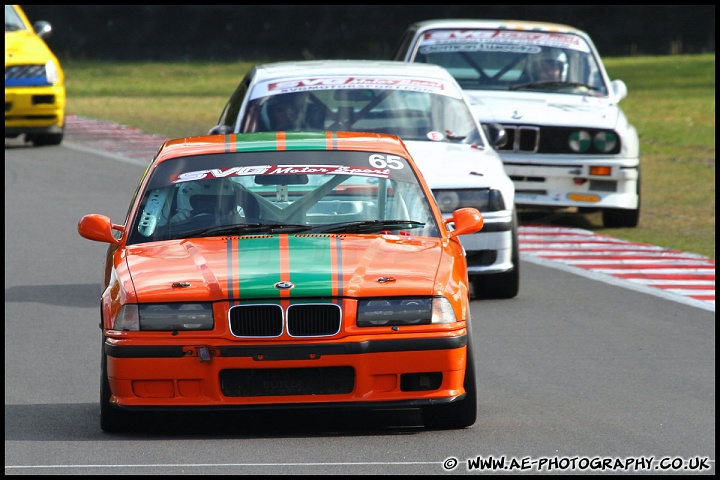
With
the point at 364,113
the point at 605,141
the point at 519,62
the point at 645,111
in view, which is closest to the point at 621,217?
the point at 605,141

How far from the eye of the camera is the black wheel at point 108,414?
22.5 feet

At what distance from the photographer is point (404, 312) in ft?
22.0

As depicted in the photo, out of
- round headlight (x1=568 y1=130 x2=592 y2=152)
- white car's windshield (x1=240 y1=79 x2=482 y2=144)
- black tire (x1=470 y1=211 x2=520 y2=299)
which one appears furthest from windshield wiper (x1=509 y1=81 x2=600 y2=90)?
black tire (x1=470 y1=211 x2=520 y2=299)

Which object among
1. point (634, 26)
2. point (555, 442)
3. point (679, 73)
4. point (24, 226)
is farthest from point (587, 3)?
point (555, 442)

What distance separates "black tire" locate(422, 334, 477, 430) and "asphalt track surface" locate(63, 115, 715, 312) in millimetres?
4459

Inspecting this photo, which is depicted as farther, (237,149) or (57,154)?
(57,154)

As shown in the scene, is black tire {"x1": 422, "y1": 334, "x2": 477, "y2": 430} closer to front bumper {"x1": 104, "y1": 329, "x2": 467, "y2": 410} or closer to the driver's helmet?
front bumper {"x1": 104, "y1": 329, "x2": 467, "y2": 410}

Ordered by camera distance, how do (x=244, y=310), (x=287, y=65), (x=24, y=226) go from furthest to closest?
1. (x=24, y=226)
2. (x=287, y=65)
3. (x=244, y=310)

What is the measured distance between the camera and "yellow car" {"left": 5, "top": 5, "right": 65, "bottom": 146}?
65.3 feet

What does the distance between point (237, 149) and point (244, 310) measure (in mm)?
1643

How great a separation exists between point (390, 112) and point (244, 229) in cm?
462

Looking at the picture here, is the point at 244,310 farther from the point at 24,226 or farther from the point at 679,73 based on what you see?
the point at 679,73

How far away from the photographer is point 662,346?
947 centimetres

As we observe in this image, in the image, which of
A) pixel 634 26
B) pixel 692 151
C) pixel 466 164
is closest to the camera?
pixel 466 164
